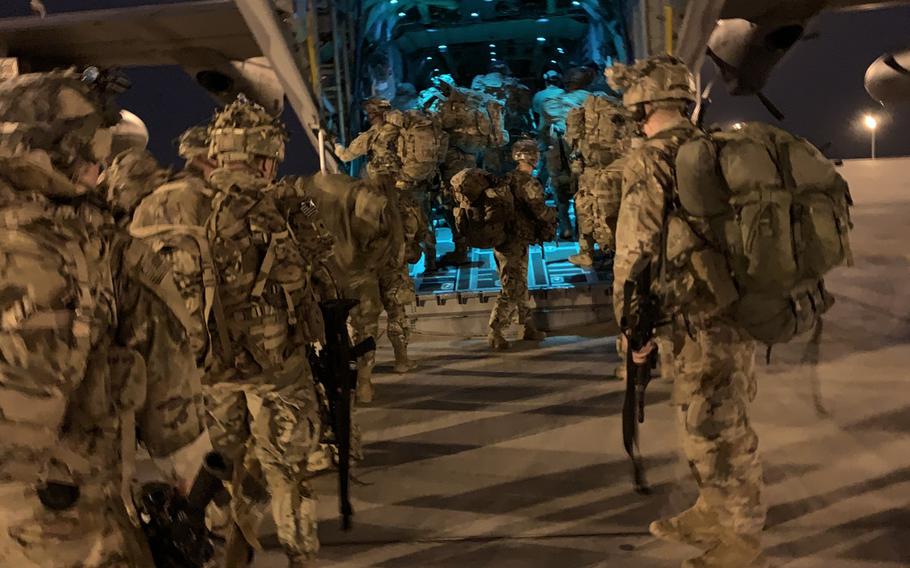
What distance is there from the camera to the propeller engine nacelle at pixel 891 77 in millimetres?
9258

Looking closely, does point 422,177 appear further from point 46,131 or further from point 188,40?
point 46,131

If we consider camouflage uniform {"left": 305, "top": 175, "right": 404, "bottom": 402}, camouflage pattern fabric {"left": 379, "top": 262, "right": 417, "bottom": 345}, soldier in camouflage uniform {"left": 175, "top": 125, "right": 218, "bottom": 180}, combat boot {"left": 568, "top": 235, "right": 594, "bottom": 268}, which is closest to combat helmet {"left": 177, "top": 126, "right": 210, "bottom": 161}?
soldier in camouflage uniform {"left": 175, "top": 125, "right": 218, "bottom": 180}

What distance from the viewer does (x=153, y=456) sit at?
157cm

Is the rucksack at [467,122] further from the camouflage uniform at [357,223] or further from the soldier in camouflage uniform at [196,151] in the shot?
the soldier in camouflage uniform at [196,151]

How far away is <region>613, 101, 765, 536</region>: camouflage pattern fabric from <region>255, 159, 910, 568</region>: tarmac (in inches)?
16.1

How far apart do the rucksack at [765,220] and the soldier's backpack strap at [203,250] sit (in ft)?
5.46

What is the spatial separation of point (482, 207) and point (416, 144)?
98cm

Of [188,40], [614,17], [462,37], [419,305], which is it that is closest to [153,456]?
[419,305]

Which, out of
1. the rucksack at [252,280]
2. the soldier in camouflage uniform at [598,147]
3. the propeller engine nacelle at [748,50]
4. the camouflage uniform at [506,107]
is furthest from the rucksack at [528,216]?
the rucksack at [252,280]

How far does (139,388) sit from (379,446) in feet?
10.4

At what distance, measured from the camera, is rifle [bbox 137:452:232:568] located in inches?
59.6

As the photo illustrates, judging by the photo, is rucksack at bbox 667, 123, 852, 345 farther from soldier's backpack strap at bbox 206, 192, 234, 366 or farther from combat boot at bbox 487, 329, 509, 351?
combat boot at bbox 487, 329, 509, 351

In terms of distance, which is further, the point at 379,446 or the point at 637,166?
the point at 379,446

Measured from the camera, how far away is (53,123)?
1406 millimetres
